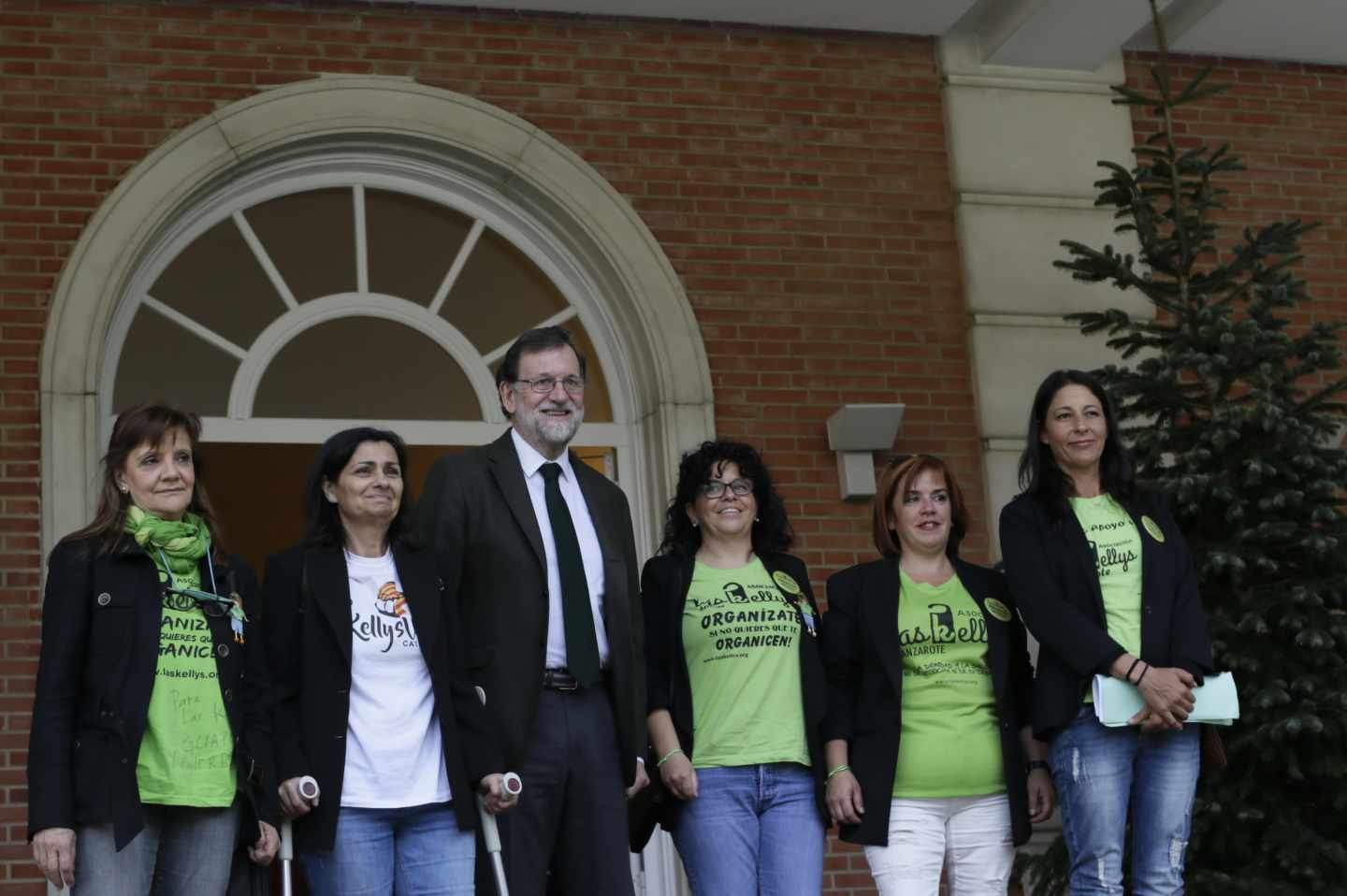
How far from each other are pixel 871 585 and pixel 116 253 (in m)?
3.55

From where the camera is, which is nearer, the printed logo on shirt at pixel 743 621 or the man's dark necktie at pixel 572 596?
the man's dark necktie at pixel 572 596

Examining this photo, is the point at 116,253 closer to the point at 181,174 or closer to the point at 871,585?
the point at 181,174

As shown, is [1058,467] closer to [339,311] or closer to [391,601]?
[391,601]

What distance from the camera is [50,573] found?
399cm

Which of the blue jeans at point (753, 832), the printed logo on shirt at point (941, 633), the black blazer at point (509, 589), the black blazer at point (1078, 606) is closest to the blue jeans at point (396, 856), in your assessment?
the black blazer at point (509, 589)

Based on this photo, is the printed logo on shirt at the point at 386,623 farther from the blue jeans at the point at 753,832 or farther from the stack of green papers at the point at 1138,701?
the stack of green papers at the point at 1138,701

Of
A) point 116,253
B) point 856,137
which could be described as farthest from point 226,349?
point 856,137

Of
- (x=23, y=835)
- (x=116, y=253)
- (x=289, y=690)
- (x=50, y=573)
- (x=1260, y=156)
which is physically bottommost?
(x=23, y=835)

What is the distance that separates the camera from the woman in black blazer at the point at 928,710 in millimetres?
4516

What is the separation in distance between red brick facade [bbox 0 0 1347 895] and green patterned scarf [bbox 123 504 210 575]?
2972 millimetres

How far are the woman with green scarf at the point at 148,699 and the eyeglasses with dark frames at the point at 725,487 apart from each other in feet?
4.23

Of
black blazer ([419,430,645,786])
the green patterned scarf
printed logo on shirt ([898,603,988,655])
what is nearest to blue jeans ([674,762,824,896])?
black blazer ([419,430,645,786])

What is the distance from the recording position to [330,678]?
4070mm

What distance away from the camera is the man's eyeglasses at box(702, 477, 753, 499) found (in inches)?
189
